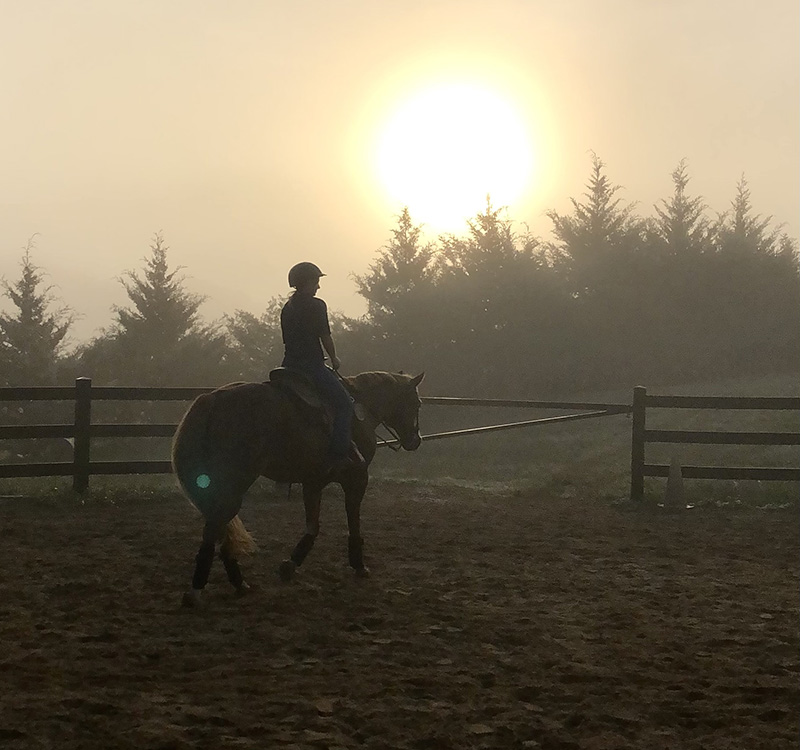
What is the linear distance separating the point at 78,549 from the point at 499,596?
4110mm

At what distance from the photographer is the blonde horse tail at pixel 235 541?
674cm

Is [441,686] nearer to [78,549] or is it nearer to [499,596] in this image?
[499,596]

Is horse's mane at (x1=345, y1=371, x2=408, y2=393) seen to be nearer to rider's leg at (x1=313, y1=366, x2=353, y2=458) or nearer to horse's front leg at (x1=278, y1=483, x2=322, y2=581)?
rider's leg at (x1=313, y1=366, x2=353, y2=458)

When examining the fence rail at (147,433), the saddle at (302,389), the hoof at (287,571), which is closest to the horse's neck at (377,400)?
the saddle at (302,389)

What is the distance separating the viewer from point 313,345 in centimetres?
719

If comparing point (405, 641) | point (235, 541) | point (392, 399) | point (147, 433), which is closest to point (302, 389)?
point (235, 541)

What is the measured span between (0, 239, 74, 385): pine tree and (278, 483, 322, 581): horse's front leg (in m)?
27.7

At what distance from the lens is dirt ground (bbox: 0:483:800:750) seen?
4.12 meters

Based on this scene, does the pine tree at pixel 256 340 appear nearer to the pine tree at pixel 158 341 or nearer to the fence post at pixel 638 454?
the pine tree at pixel 158 341

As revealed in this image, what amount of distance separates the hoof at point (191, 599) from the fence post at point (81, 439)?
5.29m

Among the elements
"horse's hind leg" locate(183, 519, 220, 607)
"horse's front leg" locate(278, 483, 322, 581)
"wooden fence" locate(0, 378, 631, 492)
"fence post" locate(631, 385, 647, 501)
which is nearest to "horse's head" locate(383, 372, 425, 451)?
"horse's front leg" locate(278, 483, 322, 581)

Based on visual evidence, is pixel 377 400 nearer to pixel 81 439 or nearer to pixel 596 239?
pixel 81 439

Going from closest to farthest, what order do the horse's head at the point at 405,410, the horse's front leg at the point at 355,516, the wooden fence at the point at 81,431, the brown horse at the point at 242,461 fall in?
the brown horse at the point at 242,461 → the horse's front leg at the point at 355,516 → the horse's head at the point at 405,410 → the wooden fence at the point at 81,431

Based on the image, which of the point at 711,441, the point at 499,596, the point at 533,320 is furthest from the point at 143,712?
the point at 533,320
